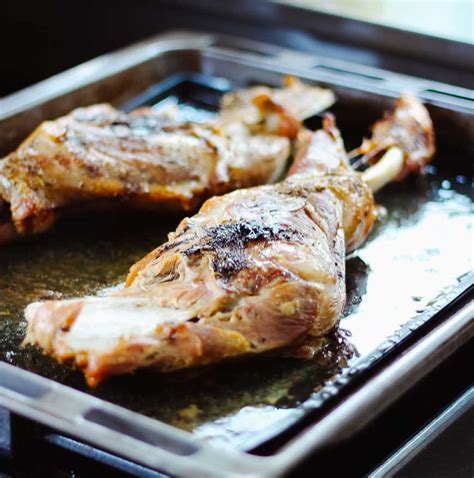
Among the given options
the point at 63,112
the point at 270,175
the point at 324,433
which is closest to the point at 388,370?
the point at 324,433

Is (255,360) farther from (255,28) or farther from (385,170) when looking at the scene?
(255,28)

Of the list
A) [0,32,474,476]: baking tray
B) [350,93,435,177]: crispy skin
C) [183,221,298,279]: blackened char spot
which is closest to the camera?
[0,32,474,476]: baking tray

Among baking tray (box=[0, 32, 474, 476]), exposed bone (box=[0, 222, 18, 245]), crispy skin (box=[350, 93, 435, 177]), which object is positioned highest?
crispy skin (box=[350, 93, 435, 177])

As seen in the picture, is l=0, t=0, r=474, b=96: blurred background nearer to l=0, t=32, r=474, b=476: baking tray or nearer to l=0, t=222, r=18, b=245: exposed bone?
l=0, t=32, r=474, b=476: baking tray

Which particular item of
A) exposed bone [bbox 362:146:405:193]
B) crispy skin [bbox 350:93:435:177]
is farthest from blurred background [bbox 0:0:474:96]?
exposed bone [bbox 362:146:405:193]

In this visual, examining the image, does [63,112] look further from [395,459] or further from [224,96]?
[395,459]

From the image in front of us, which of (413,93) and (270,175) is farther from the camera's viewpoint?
(413,93)
